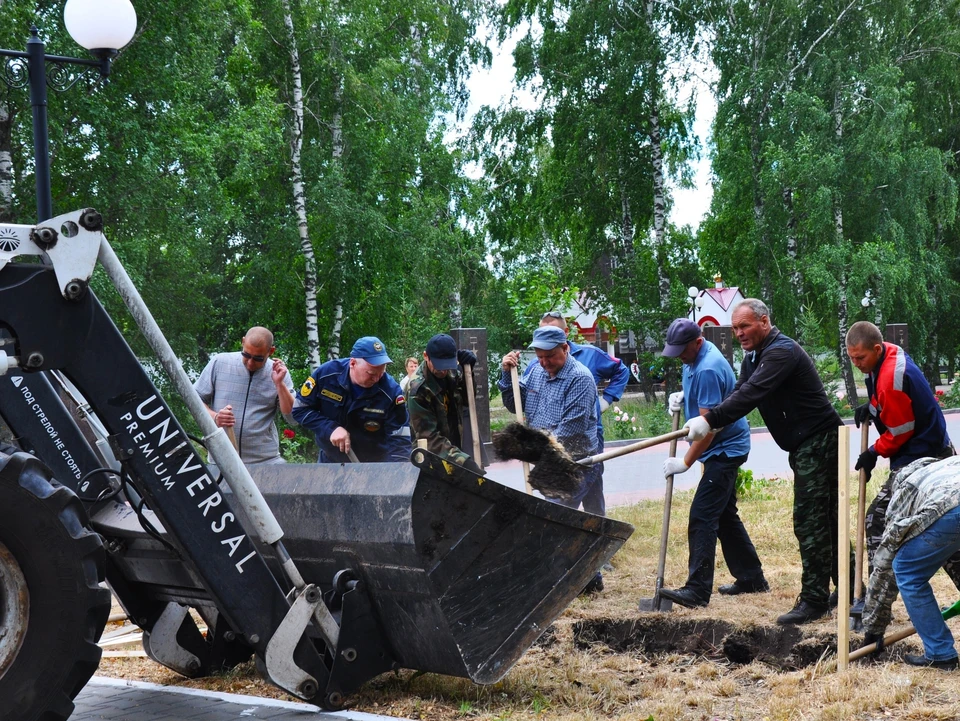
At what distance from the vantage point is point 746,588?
6.87 m

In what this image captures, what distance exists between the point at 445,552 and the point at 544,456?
1746 millimetres

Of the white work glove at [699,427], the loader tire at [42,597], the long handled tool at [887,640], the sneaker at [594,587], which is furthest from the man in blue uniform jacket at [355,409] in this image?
the long handled tool at [887,640]

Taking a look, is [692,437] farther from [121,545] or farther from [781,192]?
[781,192]

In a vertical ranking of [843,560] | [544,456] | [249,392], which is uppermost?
[249,392]

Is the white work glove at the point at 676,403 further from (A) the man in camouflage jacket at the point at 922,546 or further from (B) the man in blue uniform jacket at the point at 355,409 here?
(A) the man in camouflage jacket at the point at 922,546

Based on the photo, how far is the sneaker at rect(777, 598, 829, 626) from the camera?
592 cm

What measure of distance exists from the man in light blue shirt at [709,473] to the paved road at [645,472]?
14.5 feet

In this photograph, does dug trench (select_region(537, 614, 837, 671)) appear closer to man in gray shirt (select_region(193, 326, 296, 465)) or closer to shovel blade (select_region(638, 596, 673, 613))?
shovel blade (select_region(638, 596, 673, 613))

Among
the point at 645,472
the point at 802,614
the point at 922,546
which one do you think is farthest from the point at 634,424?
the point at 922,546

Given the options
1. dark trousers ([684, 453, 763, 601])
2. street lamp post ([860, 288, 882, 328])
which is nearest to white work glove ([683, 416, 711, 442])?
dark trousers ([684, 453, 763, 601])

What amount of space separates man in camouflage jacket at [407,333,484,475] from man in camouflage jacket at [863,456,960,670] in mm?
3059

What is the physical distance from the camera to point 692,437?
5.88 m

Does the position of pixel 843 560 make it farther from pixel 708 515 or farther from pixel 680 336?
pixel 680 336

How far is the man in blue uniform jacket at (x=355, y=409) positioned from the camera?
6695mm
